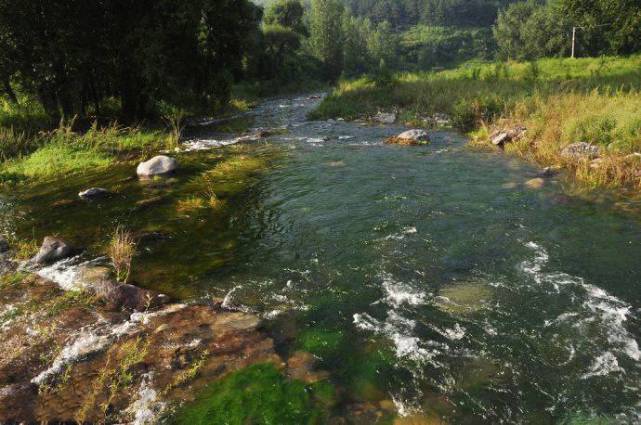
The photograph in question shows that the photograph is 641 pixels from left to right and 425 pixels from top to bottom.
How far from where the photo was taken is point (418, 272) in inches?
279

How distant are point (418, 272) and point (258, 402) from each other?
11.7 feet

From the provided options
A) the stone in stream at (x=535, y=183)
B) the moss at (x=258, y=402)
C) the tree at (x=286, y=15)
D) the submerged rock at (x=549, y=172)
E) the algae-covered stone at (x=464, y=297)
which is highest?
the tree at (x=286, y=15)

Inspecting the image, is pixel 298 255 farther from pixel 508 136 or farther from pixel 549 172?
pixel 508 136

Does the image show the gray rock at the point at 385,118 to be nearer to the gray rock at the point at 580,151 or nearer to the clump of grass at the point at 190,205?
the gray rock at the point at 580,151

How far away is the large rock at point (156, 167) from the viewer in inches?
538

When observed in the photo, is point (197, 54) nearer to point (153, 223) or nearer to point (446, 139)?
point (446, 139)

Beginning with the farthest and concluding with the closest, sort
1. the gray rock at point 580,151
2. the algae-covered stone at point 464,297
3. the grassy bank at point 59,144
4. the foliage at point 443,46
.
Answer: the foliage at point 443,46
the grassy bank at point 59,144
the gray rock at point 580,151
the algae-covered stone at point 464,297

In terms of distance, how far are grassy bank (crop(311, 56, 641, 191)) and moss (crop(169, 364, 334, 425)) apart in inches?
393

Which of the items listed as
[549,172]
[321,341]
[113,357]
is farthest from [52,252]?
[549,172]

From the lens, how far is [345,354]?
5.23m

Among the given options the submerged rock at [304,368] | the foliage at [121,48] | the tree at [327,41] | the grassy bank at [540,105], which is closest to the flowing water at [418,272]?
the submerged rock at [304,368]

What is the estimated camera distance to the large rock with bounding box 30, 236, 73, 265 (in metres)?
7.77

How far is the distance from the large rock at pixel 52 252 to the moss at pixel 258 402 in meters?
4.94

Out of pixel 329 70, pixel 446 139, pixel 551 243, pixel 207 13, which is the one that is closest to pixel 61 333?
pixel 551 243
